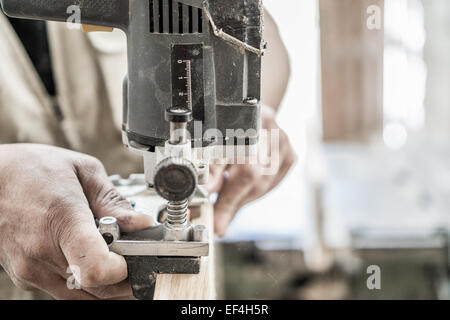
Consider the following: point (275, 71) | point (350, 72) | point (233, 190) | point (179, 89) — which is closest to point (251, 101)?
point (179, 89)

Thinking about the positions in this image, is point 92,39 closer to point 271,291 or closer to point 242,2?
point 242,2

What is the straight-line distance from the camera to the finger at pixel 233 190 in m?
1.62

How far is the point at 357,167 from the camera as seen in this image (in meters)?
3.60

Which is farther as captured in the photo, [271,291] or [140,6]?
[271,291]

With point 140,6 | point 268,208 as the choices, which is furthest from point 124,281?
point 268,208

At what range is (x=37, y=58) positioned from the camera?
1932 mm

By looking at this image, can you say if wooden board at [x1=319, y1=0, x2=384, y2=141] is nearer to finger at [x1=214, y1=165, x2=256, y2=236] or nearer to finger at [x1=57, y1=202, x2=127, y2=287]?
finger at [x1=214, y1=165, x2=256, y2=236]

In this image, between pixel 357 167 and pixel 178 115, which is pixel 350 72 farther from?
pixel 178 115

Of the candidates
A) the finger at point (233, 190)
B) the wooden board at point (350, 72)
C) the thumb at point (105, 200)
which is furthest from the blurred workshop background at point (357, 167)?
the thumb at point (105, 200)

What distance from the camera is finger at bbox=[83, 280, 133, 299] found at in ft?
3.68

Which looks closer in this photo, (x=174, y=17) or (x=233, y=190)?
(x=174, y=17)

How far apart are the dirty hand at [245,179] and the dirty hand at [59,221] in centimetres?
45

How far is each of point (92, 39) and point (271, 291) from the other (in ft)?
4.97

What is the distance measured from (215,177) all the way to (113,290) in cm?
56
